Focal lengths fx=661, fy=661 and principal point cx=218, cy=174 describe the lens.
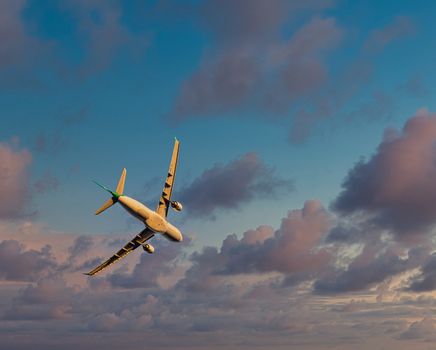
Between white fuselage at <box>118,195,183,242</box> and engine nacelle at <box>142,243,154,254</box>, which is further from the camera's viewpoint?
engine nacelle at <box>142,243,154,254</box>

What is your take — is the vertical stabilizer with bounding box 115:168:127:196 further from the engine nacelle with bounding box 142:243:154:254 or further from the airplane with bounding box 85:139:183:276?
the engine nacelle with bounding box 142:243:154:254

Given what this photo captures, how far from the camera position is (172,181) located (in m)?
174

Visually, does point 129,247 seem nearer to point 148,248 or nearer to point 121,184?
point 148,248

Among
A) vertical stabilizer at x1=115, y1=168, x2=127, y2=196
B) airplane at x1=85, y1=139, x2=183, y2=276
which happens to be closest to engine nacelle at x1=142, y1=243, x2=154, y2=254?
airplane at x1=85, y1=139, x2=183, y2=276

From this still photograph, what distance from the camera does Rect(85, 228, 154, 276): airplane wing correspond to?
182625 mm

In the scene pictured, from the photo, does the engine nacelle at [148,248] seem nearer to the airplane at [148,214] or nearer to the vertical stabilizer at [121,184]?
the airplane at [148,214]

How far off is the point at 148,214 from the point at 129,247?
3551cm

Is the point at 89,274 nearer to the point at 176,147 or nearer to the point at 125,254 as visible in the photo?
the point at 125,254

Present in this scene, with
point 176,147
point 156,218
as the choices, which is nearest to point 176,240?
point 156,218

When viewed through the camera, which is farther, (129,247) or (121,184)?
(129,247)

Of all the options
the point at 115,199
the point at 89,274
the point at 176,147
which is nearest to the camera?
the point at 115,199

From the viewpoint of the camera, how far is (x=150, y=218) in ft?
532

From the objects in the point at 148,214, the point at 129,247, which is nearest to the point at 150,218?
the point at 148,214

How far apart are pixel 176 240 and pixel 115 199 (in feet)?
84.9
